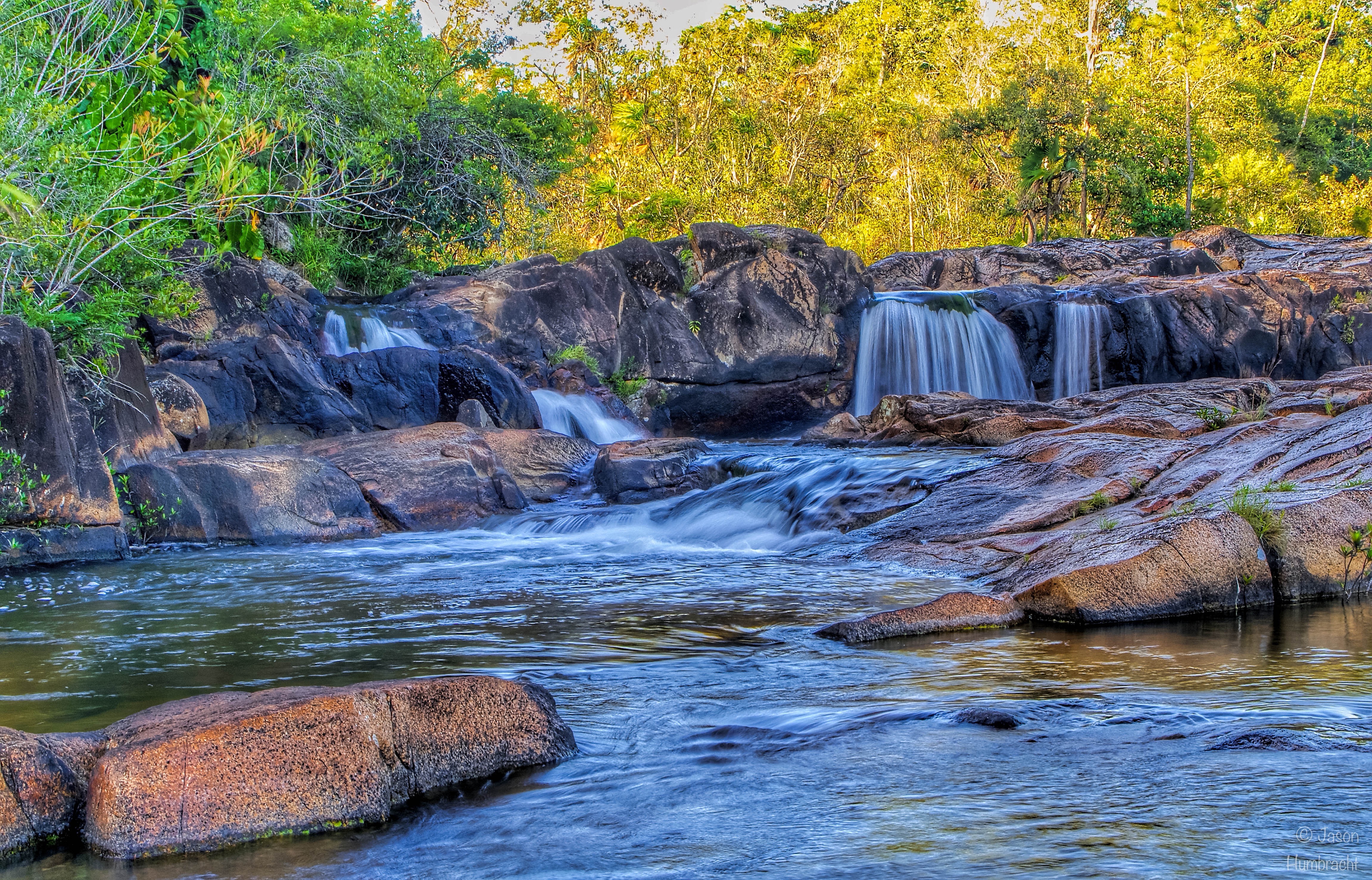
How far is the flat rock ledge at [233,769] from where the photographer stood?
334 centimetres

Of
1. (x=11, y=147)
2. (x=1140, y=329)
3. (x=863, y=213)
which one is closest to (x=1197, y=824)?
(x=11, y=147)

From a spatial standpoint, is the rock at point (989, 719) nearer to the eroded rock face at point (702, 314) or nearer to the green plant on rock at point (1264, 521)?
the green plant on rock at point (1264, 521)

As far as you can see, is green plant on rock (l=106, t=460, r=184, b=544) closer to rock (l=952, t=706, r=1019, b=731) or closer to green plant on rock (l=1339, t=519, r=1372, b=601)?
rock (l=952, t=706, r=1019, b=731)

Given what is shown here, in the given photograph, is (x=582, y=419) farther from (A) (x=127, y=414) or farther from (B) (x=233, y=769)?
(B) (x=233, y=769)

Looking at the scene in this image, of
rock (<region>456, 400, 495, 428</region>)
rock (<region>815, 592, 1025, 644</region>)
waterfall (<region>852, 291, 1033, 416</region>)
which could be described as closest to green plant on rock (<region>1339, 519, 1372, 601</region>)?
rock (<region>815, 592, 1025, 644</region>)

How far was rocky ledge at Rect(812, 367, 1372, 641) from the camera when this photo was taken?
6539mm

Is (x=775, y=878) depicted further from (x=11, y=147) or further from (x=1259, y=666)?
(x=11, y=147)

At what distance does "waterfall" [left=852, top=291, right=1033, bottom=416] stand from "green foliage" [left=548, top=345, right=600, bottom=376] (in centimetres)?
544

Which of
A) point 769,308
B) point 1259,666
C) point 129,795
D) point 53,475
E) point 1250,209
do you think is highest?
point 1250,209

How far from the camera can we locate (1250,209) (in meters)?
35.7

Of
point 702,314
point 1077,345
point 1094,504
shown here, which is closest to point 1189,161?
point 1077,345

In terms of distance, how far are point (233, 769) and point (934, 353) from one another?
18902 millimetres

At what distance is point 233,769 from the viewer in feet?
11.3

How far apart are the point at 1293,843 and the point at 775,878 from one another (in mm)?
1411
